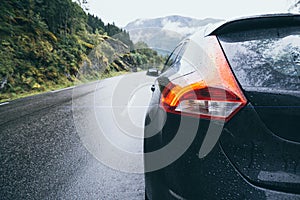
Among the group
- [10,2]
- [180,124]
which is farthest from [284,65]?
[10,2]

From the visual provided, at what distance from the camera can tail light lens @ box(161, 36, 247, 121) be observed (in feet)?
3.53

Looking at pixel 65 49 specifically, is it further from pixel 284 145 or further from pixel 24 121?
pixel 284 145

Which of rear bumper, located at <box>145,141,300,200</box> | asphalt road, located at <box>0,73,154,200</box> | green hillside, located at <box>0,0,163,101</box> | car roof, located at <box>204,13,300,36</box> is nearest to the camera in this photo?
rear bumper, located at <box>145,141,300,200</box>

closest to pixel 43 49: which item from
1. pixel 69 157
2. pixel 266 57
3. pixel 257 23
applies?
pixel 69 157

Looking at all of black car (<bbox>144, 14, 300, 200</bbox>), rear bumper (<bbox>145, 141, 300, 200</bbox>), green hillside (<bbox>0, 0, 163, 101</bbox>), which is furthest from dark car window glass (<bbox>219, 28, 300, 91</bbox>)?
green hillside (<bbox>0, 0, 163, 101</bbox>)

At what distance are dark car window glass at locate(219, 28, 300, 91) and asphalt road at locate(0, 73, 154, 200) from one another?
1495mm

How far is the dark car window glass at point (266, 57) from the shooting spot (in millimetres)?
1076

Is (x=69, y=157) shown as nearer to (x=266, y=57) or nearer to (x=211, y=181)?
(x=211, y=181)

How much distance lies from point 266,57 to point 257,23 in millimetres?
262

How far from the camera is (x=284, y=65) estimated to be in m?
1.15

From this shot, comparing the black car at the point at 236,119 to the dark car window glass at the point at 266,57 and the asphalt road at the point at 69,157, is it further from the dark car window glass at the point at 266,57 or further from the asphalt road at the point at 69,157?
the asphalt road at the point at 69,157

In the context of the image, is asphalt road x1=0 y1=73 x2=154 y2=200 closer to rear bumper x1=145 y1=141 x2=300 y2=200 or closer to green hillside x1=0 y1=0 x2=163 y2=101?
rear bumper x1=145 y1=141 x2=300 y2=200

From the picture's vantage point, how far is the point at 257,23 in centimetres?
132

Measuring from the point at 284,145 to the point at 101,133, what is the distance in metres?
3.31
